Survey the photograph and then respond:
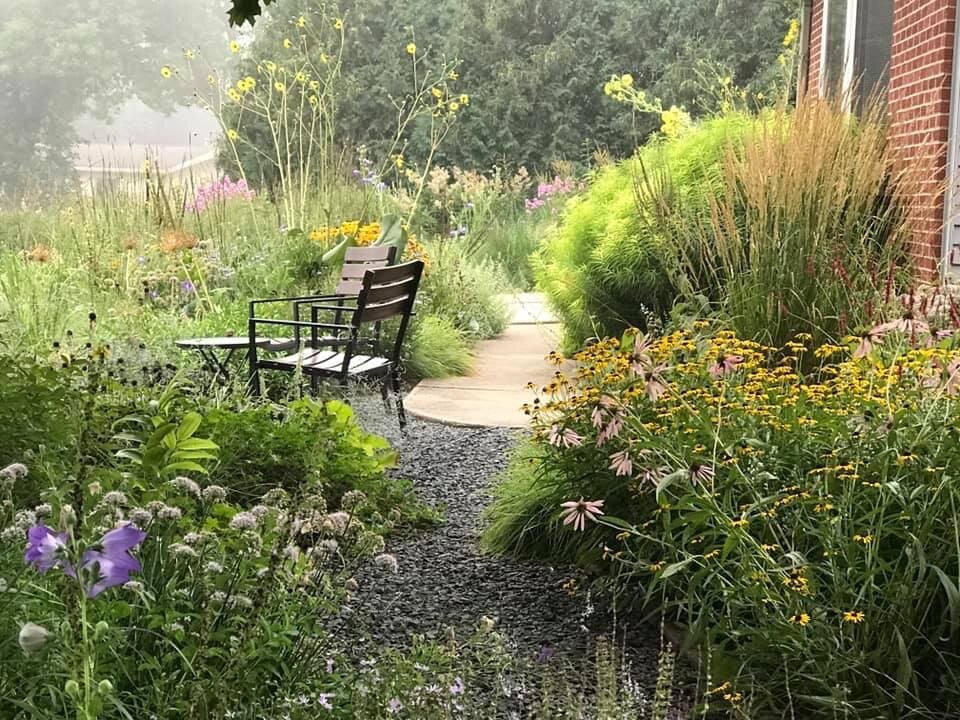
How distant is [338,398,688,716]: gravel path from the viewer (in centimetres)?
276

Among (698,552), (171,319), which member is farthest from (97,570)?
(171,319)

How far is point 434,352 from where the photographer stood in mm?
6949

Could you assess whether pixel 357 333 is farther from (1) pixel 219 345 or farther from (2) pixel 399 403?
(1) pixel 219 345

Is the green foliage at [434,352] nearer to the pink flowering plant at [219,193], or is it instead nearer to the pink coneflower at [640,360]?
the pink flowering plant at [219,193]

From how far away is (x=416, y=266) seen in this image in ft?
17.6

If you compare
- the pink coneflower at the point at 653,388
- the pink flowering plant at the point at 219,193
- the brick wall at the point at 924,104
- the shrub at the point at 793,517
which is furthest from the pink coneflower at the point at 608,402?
the pink flowering plant at the point at 219,193

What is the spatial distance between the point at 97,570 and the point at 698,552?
1867 millimetres

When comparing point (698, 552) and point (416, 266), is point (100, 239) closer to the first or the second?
point (416, 266)

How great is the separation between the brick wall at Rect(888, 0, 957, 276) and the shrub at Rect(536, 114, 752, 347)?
0.86m

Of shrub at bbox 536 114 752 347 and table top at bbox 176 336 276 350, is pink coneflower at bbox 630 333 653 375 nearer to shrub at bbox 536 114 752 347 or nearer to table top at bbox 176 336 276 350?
table top at bbox 176 336 276 350

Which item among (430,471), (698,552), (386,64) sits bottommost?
(430,471)

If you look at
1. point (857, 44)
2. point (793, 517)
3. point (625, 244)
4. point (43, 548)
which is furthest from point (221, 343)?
point (857, 44)

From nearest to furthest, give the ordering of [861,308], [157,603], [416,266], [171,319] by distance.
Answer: [157,603] < [861,308] < [416,266] < [171,319]

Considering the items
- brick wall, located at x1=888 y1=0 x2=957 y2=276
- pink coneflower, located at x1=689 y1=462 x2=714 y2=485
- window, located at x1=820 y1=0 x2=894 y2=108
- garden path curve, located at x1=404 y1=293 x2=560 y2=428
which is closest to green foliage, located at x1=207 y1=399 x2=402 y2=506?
pink coneflower, located at x1=689 y1=462 x2=714 y2=485
